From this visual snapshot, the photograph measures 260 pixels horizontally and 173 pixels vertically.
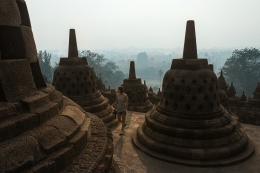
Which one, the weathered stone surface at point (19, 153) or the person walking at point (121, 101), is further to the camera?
the person walking at point (121, 101)

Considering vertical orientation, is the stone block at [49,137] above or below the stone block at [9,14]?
below

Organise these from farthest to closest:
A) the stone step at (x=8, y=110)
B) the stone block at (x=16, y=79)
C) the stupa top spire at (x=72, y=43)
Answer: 1. the stupa top spire at (x=72, y=43)
2. the stone block at (x=16, y=79)
3. the stone step at (x=8, y=110)

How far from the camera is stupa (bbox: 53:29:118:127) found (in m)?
9.10

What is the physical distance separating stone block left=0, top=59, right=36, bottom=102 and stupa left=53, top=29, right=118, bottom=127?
614 cm

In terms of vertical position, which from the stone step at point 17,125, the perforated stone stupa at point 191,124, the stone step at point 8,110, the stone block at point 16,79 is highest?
the stone block at point 16,79

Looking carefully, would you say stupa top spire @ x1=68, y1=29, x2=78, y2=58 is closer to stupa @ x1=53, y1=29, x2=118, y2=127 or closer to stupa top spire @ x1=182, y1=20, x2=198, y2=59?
stupa @ x1=53, y1=29, x2=118, y2=127

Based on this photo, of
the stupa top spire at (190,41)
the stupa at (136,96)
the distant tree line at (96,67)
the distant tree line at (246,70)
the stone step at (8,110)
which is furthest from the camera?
the distant tree line at (96,67)

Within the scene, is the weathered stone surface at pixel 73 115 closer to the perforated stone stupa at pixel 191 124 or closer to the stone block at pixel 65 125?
the stone block at pixel 65 125

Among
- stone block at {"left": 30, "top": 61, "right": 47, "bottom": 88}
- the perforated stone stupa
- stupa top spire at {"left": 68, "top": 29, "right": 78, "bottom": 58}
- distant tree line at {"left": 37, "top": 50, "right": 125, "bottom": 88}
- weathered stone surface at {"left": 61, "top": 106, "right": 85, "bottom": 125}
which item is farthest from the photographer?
distant tree line at {"left": 37, "top": 50, "right": 125, "bottom": 88}

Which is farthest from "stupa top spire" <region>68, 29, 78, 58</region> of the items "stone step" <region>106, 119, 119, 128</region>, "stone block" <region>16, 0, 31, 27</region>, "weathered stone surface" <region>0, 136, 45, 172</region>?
"weathered stone surface" <region>0, 136, 45, 172</region>

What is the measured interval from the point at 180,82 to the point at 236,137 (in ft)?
8.42

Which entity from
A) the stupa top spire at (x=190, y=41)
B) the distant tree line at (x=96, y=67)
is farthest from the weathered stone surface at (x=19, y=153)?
the distant tree line at (x=96, y=67)

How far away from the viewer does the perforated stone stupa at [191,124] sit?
608 cm

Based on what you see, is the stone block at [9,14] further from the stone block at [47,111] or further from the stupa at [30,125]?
the stone block at [47,111]
